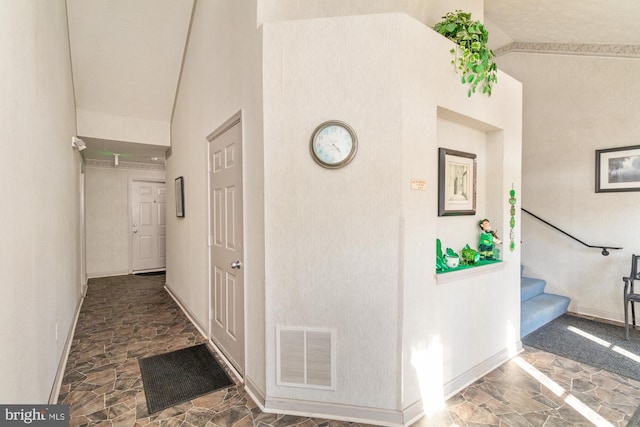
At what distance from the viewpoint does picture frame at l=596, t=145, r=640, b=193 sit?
329 cm

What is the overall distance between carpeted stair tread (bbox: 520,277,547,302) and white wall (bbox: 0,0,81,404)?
4.38 metres

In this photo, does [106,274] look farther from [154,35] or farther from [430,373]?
[430,373]

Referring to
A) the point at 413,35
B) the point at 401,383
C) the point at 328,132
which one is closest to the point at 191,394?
the point at 401,383

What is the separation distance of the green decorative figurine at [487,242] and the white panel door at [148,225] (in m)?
6.00

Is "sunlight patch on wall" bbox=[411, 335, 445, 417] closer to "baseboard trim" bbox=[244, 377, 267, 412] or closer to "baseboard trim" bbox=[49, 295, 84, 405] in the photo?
"baseboard trim" bbox=[244, 377, 267, 412]

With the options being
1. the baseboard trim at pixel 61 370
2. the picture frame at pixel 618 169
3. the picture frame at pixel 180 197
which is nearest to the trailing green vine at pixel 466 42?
the picture frame at pixel 618 169

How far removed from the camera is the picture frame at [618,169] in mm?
3295

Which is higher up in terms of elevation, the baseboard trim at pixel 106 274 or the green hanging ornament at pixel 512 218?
the green hanging ornament at pixel 512 218

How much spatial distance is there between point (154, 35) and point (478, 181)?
399 cm

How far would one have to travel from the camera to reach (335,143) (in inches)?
72.9

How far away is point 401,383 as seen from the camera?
6.05 feet

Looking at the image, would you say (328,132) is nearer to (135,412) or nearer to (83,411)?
(135,412)

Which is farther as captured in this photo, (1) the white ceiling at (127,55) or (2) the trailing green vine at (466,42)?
(1) the white ceiling at (127,55)

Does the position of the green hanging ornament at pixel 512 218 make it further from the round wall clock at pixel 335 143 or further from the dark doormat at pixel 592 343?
the round wall clock at pixel 335 143
